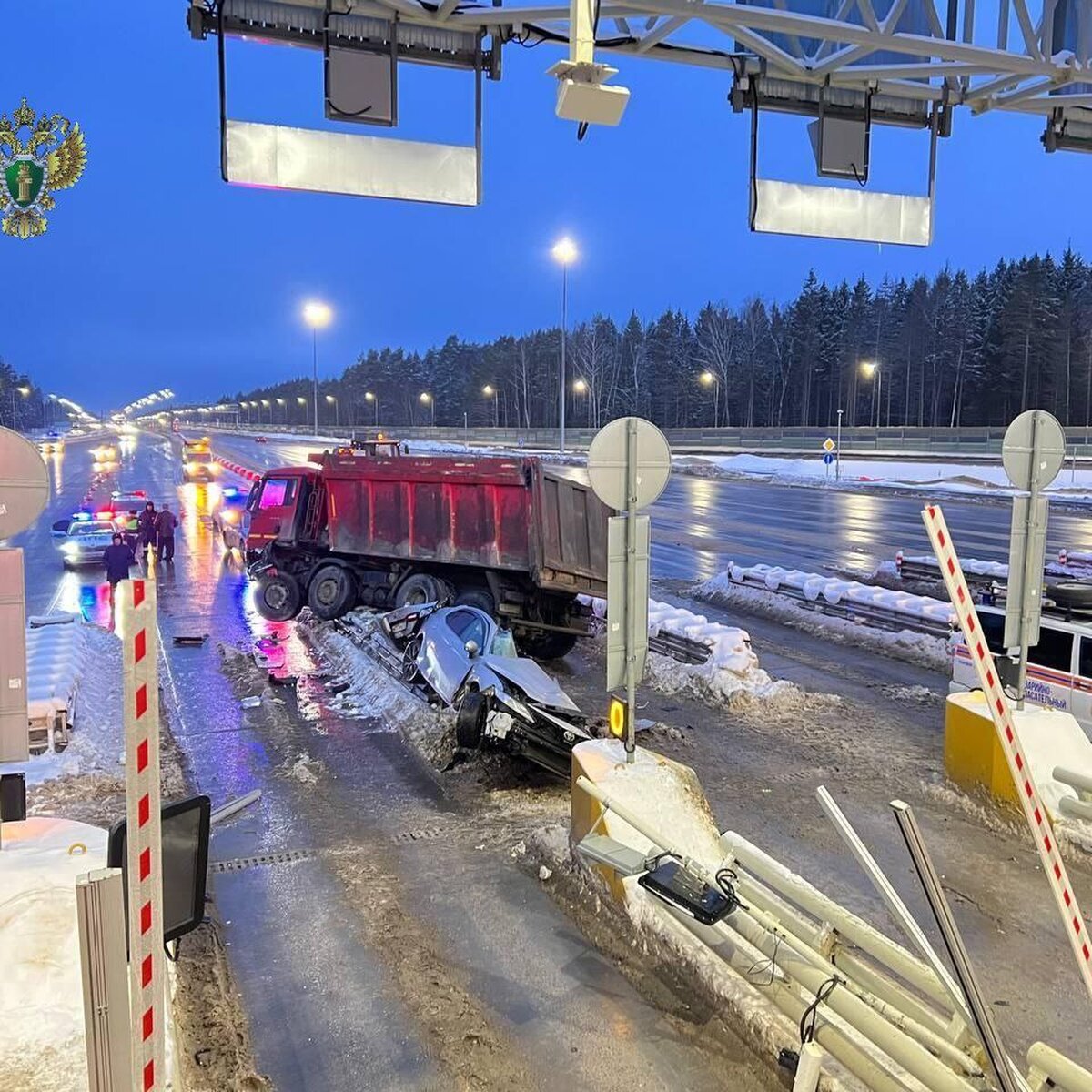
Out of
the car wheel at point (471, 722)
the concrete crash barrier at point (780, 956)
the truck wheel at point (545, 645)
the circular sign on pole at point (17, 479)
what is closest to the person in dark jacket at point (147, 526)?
the truck wheel at point (545, 645)

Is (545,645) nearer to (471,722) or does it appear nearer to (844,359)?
(471,722)

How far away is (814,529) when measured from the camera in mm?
28125

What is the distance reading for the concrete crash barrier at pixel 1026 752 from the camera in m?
7.44

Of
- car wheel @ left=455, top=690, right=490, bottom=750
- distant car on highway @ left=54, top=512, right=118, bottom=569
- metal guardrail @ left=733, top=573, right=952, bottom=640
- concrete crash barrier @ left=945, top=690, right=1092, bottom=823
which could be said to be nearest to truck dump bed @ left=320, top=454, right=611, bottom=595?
metal guardrail @ left=733, top=573, right=952, bottom=640

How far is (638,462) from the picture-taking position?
6.83 m

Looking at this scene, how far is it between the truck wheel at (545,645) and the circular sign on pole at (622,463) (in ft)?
24.3

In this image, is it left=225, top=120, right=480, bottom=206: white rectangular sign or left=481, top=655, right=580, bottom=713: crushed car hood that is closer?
left=225, top=120, right=480, bottom=206: white rectangular sign

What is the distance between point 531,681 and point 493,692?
2.12 feet

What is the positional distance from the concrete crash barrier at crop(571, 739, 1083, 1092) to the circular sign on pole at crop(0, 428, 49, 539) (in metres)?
4.01

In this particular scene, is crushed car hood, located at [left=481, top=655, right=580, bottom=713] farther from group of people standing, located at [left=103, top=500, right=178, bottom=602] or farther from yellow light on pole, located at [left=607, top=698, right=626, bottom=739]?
group of people standing, located at [left=103, top=500, right=178, bottom=602]

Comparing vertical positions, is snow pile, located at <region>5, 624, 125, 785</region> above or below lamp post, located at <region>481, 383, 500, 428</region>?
below

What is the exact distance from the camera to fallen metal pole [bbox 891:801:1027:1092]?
10.1 feet

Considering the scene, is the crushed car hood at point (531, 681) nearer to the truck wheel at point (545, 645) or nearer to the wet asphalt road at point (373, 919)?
the wet asphalt road at point (373, 919)

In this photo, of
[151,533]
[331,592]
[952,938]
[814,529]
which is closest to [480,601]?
[331,592]
